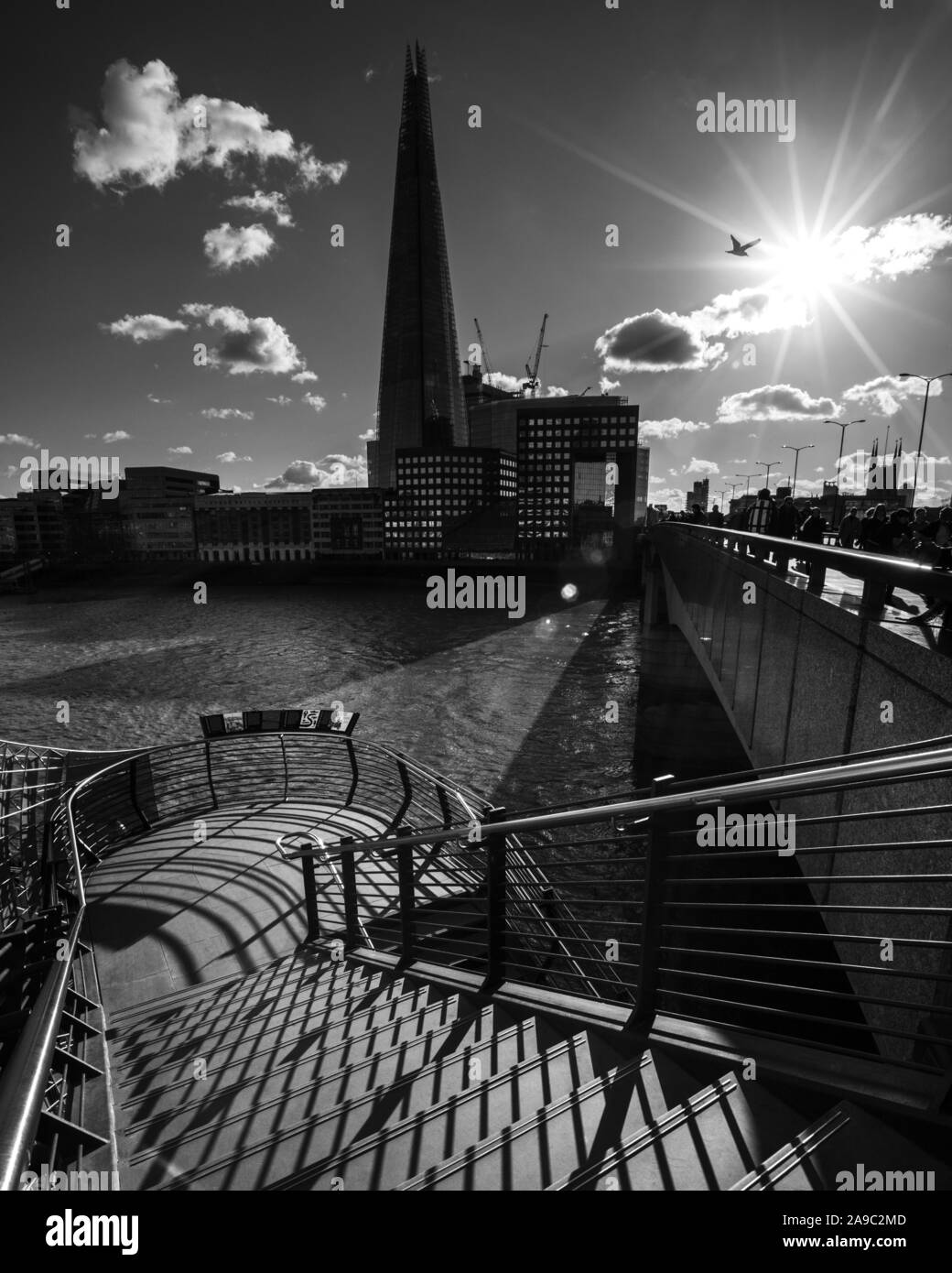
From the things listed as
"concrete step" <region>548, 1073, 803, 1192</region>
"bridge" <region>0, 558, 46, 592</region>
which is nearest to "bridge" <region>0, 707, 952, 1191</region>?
"concrete step" <region>548, 1073, 803, 1192</region>

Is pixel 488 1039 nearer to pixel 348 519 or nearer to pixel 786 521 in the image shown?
pixel 786 521

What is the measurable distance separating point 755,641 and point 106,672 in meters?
39.0

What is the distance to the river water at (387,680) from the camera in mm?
22484

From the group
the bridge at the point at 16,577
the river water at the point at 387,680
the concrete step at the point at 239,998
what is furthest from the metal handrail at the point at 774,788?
the bridge at the point at 16,577

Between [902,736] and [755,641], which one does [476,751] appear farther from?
[902,736]

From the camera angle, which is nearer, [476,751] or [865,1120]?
[865,1120]

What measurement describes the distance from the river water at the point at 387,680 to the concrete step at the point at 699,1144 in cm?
1513

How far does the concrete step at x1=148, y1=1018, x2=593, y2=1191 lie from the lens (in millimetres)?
2322

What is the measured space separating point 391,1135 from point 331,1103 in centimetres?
73

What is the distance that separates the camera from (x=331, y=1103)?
119 inches

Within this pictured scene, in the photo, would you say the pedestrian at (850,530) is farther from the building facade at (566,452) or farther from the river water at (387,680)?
the building facade at (566,452)

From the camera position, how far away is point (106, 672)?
37.9m

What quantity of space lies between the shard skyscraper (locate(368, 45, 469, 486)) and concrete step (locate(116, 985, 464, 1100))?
17661 centimetres
